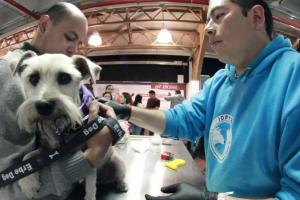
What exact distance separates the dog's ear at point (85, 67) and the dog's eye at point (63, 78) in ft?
0.40

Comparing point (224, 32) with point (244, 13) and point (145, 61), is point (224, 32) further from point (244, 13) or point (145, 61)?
A: point (145, 61)

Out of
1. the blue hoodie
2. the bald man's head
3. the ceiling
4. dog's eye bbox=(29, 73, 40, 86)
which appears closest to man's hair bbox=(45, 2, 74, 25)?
the bald man's head

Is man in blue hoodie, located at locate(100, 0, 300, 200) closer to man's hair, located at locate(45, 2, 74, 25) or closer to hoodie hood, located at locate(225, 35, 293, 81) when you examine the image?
hoodie hood, located at locate(225, 35, 293, 81)

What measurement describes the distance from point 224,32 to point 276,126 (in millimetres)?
462

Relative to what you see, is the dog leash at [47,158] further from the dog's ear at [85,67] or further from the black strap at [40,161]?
the dog's ear at [85,67]

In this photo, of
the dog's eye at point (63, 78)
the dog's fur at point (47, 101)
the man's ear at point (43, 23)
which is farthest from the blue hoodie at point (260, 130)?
the man's ear at point (43, 23)

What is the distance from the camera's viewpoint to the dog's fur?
1.10 m

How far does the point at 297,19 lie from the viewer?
548 centimetres

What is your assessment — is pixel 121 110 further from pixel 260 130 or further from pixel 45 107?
pixel 260 130

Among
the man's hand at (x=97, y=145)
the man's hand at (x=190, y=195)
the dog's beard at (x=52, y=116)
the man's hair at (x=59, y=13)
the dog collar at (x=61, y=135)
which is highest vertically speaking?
the man's hair at (x=59, y=13)

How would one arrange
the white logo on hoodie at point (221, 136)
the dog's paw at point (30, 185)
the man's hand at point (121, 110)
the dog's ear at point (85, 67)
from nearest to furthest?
the dog's paw at point (30, 185)
the white logo on hoodie at point (221, 136)
the dog's ear at point (85, 67)
the man's hand at point (121, 110)

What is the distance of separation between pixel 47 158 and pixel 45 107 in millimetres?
200

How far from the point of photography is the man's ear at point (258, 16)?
1.23 meters

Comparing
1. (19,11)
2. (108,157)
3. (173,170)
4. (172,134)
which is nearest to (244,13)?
(172,134)
